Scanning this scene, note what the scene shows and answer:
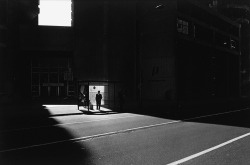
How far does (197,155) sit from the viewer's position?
272 inches

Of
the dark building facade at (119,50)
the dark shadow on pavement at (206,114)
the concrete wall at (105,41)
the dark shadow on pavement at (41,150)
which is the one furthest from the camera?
the dark building facade at (119,50)

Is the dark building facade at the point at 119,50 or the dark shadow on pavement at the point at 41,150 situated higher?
the dark building facade at the point at 119,50

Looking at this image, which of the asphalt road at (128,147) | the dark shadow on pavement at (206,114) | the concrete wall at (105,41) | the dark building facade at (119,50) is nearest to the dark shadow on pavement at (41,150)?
the asphalt road at (128,147)

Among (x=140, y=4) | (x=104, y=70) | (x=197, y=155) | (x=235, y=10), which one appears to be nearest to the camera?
(x=197, y=155)

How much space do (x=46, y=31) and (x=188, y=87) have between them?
23.3m

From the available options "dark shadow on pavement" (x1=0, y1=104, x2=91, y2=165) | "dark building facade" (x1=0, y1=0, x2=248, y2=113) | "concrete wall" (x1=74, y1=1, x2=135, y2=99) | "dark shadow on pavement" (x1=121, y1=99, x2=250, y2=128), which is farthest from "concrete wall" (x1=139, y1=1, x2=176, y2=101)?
"dark shadow on pavement" (x1=0, y1=104, x2=91, y2=165)

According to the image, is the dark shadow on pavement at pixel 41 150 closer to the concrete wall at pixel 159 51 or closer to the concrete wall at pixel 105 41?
the concrete wall at pixel 105 41

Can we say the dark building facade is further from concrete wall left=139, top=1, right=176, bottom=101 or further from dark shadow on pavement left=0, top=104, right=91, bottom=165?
dark shadow on pavement left=0, top=104, right=91, bottom=165

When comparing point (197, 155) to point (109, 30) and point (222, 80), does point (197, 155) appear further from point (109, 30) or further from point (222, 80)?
point (222, 80)

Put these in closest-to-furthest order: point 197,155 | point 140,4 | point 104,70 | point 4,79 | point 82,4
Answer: point 197,155 < point 4,79 < point 104,70 < point 82,4 < point 140,4

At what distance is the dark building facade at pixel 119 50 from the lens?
122 ft

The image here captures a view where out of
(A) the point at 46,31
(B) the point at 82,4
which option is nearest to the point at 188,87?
(B) the point at 82,4

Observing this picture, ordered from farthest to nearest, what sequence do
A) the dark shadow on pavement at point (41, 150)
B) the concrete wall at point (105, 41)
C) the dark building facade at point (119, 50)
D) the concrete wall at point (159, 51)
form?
the concrete wall at point (159, 51) → the dark building facade at point (119, 50) → the concrete wall at point (105, 41) → the dark shadow on pavement at point (41, 150)

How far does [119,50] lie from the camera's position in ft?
125
